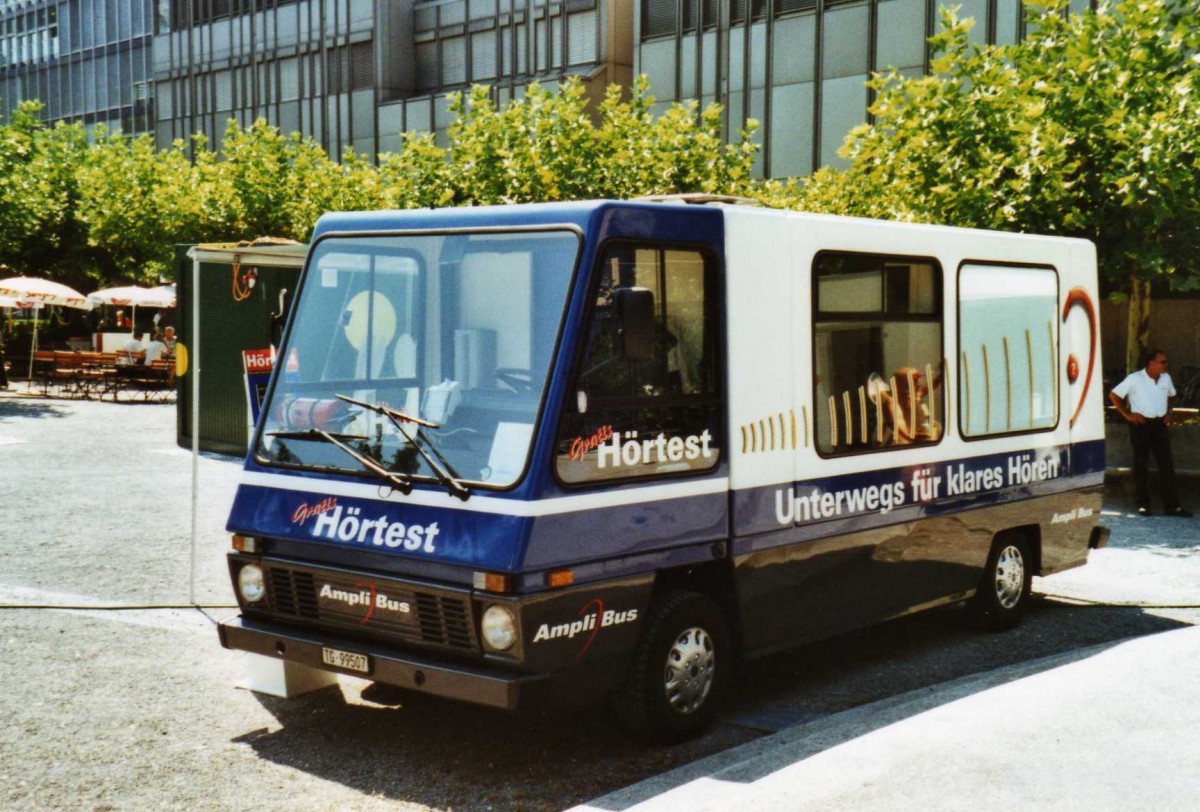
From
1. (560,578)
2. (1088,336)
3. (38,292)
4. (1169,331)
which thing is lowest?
(560,578)

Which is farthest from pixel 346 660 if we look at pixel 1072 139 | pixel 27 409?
pixel 27 409

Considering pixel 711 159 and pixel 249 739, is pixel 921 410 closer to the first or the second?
pixel 249 739

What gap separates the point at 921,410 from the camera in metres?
7.76

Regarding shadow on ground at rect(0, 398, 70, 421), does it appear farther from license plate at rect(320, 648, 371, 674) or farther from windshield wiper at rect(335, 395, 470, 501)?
license plate at rect(320, 648, 371, 674)

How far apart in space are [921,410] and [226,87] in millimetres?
52087

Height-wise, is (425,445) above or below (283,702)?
above

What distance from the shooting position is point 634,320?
5.70m

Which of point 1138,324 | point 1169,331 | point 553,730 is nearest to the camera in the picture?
point 553,730

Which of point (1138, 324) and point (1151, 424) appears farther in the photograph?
point (1138, 324)

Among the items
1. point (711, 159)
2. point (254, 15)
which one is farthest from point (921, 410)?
point (254, 15)

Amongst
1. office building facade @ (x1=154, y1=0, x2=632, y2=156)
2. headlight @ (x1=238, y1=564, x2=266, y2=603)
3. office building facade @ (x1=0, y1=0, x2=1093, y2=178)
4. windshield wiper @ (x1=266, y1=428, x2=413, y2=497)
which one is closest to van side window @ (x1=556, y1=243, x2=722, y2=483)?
windshield wiper @ (x1=266, y1=428, x2=413, y2=497)

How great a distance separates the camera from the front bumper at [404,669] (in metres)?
5.44

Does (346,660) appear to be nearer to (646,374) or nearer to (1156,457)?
(646,374)

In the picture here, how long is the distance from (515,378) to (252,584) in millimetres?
1671
